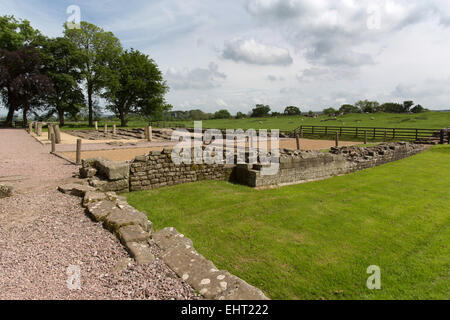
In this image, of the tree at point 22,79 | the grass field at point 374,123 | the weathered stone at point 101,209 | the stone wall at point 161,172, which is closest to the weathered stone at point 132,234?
the weathered stone at point 101,209

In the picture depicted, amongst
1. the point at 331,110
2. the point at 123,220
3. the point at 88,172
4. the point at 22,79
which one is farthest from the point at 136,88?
the point at 331,110

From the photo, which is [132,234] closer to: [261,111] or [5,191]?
[5,191]

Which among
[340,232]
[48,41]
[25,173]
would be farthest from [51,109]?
[340,232]

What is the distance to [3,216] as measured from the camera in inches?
200

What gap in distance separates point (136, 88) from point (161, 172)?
40610 millimetres

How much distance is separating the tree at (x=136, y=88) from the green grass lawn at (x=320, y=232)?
4117 cm

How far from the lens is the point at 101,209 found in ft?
17.5

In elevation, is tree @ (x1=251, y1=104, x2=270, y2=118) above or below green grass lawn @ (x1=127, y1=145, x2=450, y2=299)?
above

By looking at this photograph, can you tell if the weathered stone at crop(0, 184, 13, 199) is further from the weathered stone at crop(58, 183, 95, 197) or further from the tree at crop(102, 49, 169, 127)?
the tree at crop(102, 49, 169, 127)

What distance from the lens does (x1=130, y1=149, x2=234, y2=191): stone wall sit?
8.46 metres

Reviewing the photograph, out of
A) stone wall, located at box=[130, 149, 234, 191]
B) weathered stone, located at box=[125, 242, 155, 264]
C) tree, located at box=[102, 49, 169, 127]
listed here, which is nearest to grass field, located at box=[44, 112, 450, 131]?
tree, located at box=[102, 49, 169, 127]

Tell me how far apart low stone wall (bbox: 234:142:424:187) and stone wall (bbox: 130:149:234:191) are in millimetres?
1533
